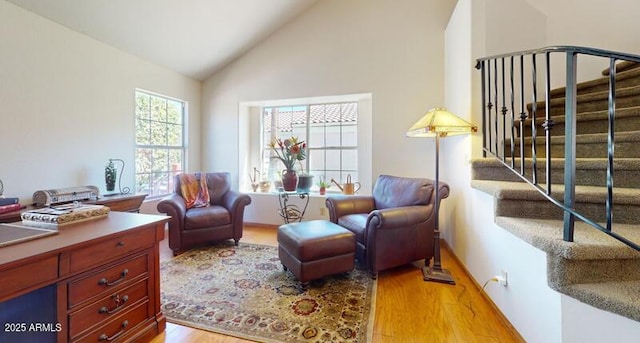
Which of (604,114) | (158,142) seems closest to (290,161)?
(158,142)

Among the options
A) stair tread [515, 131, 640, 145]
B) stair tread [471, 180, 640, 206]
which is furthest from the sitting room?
stair tread [515, 131, 640, 145]

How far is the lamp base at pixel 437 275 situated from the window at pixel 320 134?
1.88m

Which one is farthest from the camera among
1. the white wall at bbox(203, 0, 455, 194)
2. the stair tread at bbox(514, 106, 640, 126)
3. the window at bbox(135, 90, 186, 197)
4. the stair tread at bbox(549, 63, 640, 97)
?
the window at bbox(135, 90, 186, 197)

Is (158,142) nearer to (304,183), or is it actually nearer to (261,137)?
(261,137)

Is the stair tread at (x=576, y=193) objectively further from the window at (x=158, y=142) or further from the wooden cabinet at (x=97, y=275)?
the window at (x=158, y=142)

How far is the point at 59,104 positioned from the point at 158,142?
4.10 feet

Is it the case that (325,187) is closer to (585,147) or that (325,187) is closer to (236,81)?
(236,81)

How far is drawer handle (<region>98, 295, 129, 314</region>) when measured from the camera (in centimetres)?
136

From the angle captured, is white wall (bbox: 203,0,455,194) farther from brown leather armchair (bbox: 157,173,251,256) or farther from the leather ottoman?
the leather ottoman

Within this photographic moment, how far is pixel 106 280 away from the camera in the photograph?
4.53 feet

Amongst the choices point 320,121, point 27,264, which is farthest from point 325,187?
point 27,264

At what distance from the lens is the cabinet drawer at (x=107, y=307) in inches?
49.1

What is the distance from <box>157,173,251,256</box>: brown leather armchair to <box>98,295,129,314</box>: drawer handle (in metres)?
1.55

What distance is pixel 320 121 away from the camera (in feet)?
14.0
